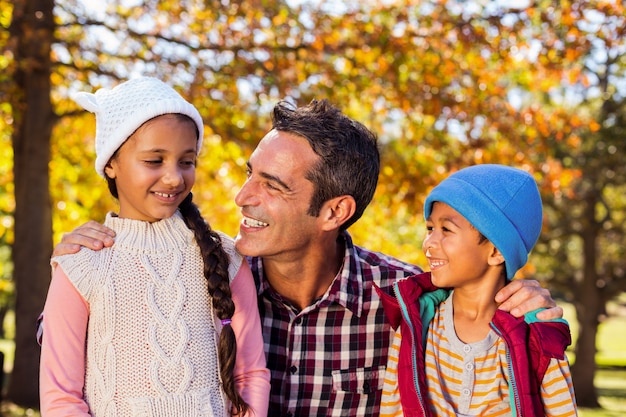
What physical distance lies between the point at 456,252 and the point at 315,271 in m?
0.66

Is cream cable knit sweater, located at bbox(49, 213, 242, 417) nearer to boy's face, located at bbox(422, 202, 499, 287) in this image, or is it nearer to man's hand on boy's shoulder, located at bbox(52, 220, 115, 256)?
man's hand on boy's shoulder, located at bbox(52, 220, 115, 256)

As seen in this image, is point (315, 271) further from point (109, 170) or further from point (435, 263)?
point (109, 170)

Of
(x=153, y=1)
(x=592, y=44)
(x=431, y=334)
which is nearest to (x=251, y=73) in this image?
(x=153, y=1)

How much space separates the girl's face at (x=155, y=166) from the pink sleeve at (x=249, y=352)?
0.39m

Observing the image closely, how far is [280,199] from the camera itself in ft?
9.64

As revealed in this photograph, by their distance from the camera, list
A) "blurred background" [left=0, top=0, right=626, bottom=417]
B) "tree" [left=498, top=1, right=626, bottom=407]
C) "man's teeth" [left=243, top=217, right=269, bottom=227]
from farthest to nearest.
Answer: "tree" [left=498, top=1, right=626, bottom=407] → "blurred background" [left=0, top=0, right=626, bottom=417] → "man's teeth" [left=243, top=217, right=269, bottom=227]

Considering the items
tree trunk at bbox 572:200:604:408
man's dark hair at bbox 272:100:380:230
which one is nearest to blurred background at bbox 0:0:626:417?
man's dark hair at bbox 272:100:380:230

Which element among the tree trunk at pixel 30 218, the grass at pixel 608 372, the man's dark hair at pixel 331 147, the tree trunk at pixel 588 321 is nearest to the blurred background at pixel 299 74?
the tree trunk at pixel 30 218

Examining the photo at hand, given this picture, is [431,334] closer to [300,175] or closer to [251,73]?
[300,175]

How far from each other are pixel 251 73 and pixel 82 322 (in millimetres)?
5263

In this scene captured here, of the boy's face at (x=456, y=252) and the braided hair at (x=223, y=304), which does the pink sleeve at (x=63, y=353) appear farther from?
the boy's face at (x=456, y=252)

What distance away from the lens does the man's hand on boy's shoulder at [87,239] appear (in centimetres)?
240

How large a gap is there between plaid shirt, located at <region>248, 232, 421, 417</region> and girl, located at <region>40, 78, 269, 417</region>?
0.43 metres

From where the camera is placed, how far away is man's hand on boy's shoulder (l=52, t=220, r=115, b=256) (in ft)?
Answer: 7.86
